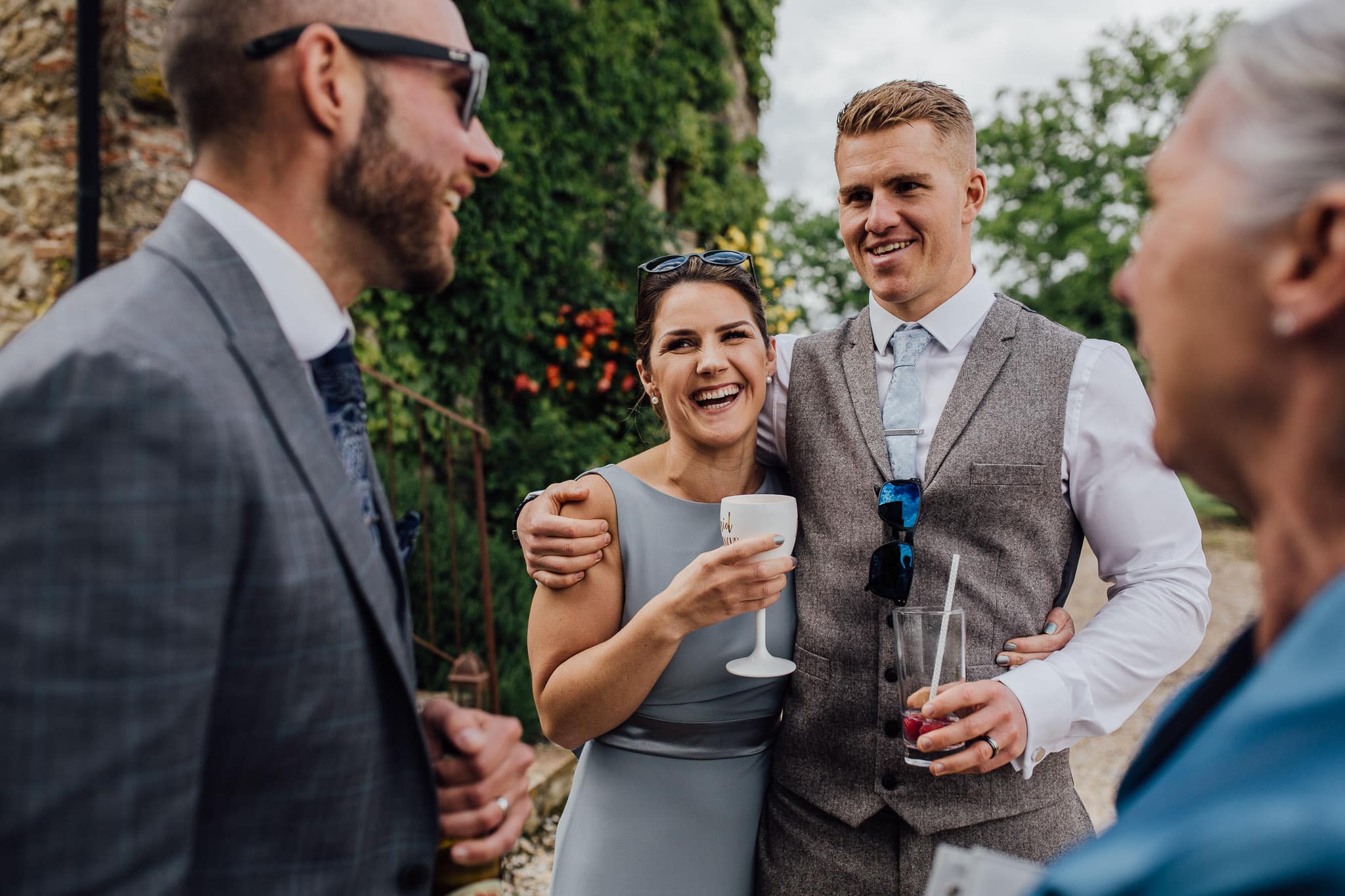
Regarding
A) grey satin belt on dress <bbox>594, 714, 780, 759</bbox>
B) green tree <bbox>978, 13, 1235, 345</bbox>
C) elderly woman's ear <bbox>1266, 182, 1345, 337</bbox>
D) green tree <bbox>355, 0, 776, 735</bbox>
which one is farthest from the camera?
green tree <bbox>978, 13, 1235, 345</bbox>

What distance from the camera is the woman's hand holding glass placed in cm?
171

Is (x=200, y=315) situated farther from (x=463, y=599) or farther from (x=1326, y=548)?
(x=463, y=599)

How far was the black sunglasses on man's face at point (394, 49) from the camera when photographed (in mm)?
1142

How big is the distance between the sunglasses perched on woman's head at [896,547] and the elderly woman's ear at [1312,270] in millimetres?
1257

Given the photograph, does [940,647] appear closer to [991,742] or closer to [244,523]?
[991,742]

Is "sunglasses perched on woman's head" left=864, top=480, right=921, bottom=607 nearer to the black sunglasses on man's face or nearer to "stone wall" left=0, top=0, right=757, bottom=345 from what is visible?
the black sunglasses on man's face

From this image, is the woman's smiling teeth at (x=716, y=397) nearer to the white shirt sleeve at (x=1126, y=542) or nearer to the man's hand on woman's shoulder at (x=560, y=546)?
the man's hand on woman's shoulder at (x=560, y=546)

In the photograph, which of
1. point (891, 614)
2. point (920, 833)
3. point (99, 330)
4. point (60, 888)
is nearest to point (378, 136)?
point (99, 330)

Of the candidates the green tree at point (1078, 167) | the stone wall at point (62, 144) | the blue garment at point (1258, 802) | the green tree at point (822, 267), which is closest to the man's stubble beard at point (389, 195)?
the blue garment at point (1258, 802)

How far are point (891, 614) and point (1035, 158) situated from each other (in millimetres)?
26071

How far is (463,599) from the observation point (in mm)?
5090

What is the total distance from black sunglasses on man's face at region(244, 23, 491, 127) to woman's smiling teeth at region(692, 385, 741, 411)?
0.98m

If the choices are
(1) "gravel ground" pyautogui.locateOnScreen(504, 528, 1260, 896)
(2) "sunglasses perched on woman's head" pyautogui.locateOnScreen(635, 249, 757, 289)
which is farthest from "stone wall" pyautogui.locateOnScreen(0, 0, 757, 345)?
(1) "gravel ground" pyautogui.locateOnScreen(504, 528, 1260, 896)

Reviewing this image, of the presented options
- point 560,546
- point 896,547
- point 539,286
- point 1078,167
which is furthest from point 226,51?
point 1078,167
